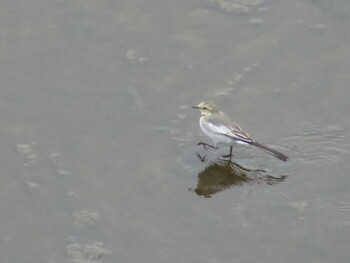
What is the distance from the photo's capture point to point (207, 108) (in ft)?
38.4

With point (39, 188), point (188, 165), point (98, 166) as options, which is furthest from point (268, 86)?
point (39, 188)

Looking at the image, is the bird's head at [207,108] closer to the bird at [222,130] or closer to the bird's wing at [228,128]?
the bird at [222,130]

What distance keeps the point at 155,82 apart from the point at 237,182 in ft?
6.71

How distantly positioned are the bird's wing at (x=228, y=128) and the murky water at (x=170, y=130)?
0.42 meters

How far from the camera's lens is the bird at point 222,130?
37.3 feet

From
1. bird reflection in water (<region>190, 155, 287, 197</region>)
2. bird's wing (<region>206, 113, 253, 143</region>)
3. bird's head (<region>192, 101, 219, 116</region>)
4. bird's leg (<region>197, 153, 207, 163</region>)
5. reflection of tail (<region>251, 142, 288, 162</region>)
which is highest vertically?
bird's head (<region>192, 101, 219, 116</region>)

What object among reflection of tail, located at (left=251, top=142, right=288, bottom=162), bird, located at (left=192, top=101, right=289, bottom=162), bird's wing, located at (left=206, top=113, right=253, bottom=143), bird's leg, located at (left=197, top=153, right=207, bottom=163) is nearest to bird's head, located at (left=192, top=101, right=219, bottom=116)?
bird, located at (left=192, top=101, right=289, bottom=162)

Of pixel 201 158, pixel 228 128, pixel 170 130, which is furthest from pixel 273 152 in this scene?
pixel 170 130

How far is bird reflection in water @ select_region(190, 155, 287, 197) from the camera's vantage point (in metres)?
11.2

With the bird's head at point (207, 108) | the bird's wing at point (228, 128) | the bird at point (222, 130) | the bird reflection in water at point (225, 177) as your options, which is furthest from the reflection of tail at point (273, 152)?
the bird's head at point (207, 108)

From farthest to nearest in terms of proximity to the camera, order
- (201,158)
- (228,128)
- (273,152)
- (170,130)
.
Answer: (170,130), (201,158), (228,128), (273,152)

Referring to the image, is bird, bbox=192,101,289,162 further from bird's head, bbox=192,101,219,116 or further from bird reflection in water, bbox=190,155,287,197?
bird reflection in water, bbox=190,155,287,197

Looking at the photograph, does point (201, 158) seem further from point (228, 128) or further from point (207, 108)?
point (207, 108)

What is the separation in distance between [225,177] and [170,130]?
983mm
